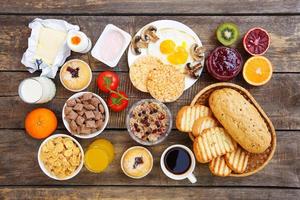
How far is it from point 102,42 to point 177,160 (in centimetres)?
59

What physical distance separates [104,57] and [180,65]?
1.07 ft

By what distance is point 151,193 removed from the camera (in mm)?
2072

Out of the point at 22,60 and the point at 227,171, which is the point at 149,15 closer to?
the point at 22,60

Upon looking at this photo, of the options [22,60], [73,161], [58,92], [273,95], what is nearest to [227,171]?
[273,95]

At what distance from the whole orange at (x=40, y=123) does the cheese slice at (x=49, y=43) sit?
229 millimetres

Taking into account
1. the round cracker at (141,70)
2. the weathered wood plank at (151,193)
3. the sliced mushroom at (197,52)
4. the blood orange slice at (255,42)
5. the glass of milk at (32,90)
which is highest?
the blood orange slice at (255,42)

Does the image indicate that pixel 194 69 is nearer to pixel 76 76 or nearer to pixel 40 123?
pixel 76 76

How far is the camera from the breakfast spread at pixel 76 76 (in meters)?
2.03

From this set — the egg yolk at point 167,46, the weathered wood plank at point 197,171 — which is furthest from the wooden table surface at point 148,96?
the egg yolk at point 167,46

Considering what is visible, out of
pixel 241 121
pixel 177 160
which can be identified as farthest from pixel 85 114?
pixel 241 121

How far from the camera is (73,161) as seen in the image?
1.99 m

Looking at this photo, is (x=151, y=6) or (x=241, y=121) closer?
(x=241, y=121)

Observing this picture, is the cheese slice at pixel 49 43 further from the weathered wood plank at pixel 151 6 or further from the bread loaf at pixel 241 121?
the bread loaf at pixel 241 121

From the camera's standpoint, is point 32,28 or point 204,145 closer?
point 204,145
